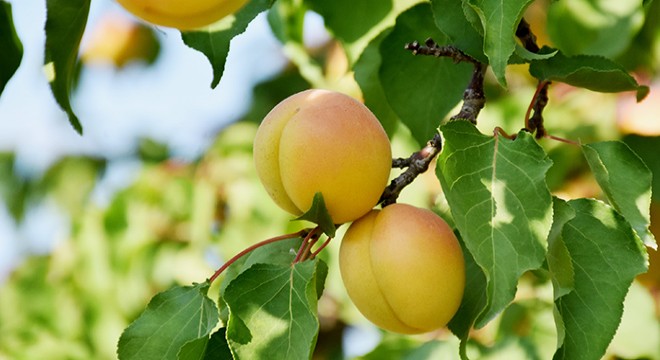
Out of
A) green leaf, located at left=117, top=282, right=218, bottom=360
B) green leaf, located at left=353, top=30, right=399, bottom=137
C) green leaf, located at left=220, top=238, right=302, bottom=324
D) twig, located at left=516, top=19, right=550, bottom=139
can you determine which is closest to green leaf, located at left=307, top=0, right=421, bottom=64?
green leaf, located at left=353, top=30, right=399, bottom=137

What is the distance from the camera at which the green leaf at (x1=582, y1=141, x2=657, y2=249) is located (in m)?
1.00

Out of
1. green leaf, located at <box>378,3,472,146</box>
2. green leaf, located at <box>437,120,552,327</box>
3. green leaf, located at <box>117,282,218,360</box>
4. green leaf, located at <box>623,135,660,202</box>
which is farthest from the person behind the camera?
green leaf, located at <box>623,135,660,202</box>

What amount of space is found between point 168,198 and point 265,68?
0.67m

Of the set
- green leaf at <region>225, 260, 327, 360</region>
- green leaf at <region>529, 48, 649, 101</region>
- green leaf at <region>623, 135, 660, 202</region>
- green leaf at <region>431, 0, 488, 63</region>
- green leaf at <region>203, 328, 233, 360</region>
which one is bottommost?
green leaf at <region>623, 135, 660, 202</region>

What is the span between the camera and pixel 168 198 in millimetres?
2441

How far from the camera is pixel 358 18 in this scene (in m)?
1.33

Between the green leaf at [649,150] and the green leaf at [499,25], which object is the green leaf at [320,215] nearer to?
the green leaf at [499,25]

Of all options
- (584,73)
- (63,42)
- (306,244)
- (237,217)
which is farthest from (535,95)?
(237,217)

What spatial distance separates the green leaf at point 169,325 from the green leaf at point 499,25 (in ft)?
1.14

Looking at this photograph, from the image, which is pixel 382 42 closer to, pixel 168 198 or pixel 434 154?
pixel 434 154

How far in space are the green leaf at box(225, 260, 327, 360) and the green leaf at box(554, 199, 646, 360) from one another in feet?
0.74

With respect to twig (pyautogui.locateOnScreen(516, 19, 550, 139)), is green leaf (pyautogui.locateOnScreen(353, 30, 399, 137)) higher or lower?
lower

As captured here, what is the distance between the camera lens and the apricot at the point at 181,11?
920mm

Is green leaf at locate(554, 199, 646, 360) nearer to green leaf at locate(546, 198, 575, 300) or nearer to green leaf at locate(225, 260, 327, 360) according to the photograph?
green leaf at locate(546, 198, 575, 300)
